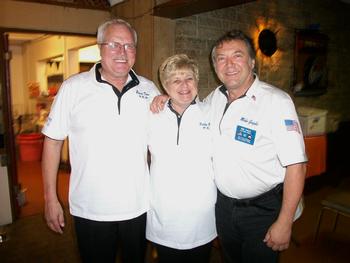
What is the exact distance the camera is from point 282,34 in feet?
13.0

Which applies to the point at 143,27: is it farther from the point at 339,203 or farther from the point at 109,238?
the point at 339,203

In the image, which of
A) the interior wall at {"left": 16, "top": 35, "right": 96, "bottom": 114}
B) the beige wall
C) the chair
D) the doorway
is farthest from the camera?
the interior wall at {"left": 16, "top": 35, "right": 96, "bottom": 114}

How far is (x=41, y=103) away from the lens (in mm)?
6340

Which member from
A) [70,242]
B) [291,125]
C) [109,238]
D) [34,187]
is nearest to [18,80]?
[34,187]

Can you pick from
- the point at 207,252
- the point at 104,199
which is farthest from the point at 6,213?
the point at 207,252

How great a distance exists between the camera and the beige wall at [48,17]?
275cm

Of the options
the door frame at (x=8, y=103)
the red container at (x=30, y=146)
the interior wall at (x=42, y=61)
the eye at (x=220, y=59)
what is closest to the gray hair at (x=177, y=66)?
the eye at (x=220, y=59)

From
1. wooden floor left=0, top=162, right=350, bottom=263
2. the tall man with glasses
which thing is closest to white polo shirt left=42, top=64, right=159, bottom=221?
the tall man with glasses

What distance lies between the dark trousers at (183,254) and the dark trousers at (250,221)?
155 millimetres

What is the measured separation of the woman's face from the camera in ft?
4.93

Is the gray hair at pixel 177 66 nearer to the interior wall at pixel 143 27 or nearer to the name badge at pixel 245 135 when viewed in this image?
the name badge at pixel 245 135

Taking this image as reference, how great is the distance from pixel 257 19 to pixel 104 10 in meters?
1.75

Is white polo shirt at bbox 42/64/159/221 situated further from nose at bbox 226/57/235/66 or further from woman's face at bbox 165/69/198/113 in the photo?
nose at bbox 226/57/235/66

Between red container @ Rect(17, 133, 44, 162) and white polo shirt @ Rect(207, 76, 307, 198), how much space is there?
202 inches
